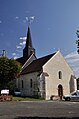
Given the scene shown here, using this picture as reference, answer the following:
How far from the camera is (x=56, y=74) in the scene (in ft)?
191

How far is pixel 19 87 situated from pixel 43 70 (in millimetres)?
11658

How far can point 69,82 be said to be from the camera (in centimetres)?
6006

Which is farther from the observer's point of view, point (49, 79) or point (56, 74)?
point (56, 74)

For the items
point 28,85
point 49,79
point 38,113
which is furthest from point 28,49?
point 38,113

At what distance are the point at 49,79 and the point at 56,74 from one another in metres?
2.36

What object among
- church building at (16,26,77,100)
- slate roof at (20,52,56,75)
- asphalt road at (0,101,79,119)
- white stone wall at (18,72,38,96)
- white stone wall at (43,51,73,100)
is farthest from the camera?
white stone wall at (18,72,38,96)

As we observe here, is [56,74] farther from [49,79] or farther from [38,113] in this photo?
[38,113]

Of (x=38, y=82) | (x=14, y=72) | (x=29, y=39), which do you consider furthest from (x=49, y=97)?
(x=29, y=39)

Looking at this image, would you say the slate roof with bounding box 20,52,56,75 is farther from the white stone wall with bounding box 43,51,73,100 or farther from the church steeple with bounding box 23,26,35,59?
the church steeple with bounding box 23,26,35,59

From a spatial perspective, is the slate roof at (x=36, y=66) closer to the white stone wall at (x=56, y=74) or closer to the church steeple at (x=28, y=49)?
the white stone wall at (x=56, y=74)

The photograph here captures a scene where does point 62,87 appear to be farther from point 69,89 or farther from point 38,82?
point 38,82

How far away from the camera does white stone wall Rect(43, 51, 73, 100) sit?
5610 centimetres

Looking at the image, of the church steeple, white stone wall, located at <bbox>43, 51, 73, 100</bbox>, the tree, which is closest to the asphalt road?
the tree

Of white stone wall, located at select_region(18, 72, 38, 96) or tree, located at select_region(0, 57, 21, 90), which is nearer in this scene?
tree, located at select_region(0, 57, 21, 90)
